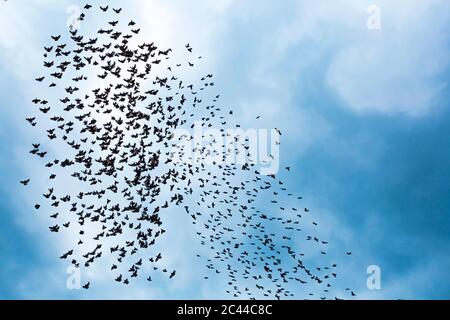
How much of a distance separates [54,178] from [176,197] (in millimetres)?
8700

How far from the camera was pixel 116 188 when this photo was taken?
34.2 m

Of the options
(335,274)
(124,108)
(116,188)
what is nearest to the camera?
(124,108)

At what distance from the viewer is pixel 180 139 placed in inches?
1260

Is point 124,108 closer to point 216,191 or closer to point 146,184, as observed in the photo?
point 146,184

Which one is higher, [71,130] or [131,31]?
[131,31]

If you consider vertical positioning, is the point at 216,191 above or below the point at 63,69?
below
